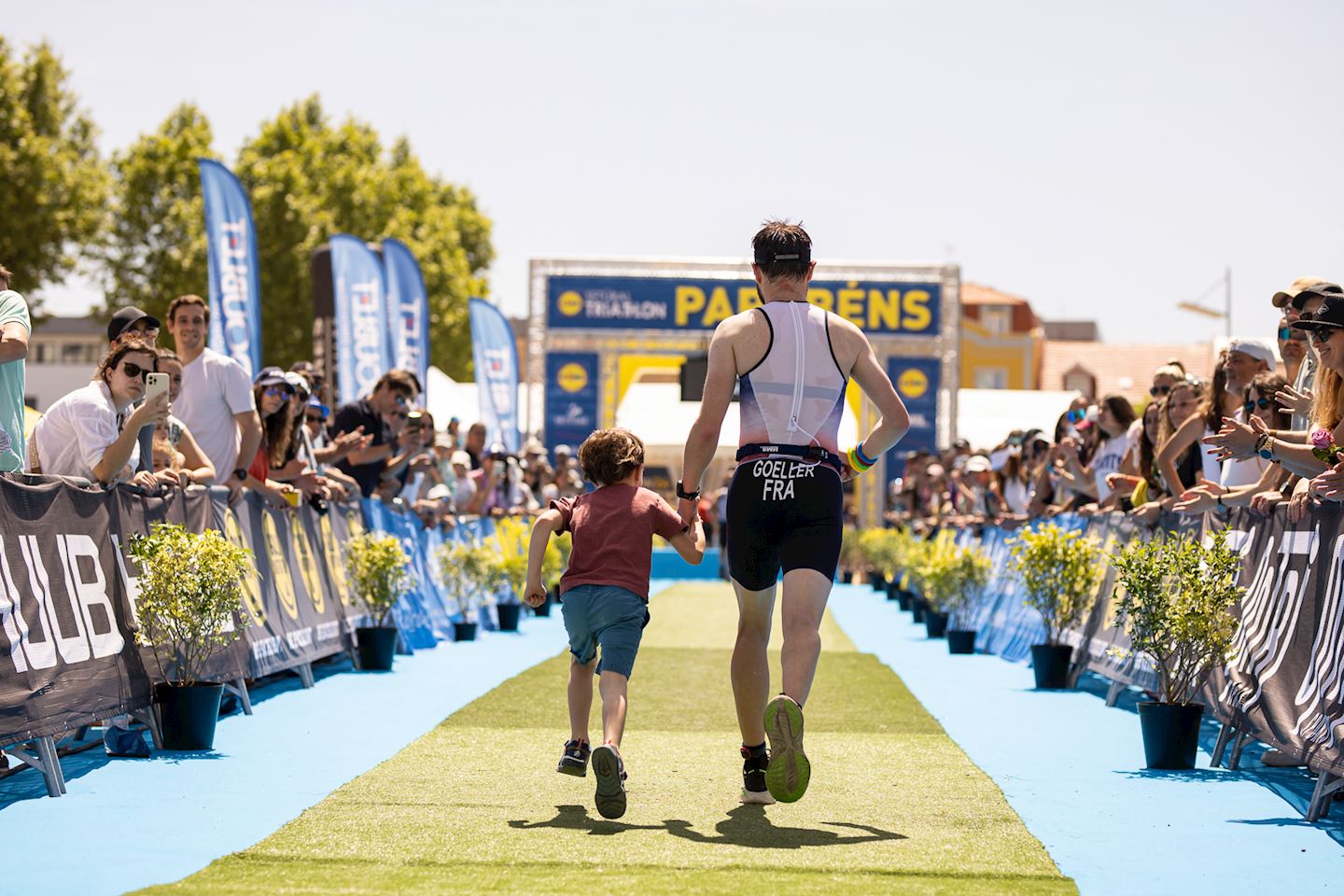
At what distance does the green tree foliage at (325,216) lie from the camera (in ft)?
169

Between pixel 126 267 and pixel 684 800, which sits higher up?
pixel 126 267

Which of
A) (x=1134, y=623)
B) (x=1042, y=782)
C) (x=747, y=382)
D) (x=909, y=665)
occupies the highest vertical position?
(x=747, y=382)

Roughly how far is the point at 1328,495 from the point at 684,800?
9.71 feet

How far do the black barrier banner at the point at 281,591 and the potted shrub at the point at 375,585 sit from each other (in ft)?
0.87

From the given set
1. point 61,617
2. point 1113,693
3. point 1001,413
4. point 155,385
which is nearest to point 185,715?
point 61,617

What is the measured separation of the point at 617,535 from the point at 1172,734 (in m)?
3.14

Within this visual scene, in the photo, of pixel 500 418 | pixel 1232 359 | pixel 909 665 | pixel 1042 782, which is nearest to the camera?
pixel 1042 782

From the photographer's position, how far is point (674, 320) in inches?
1614

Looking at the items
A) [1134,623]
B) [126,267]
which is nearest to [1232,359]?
[1134,623]

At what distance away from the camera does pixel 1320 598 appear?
7594mm

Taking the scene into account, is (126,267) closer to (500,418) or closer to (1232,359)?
(500,418)

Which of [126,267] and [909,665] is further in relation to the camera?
[126,267]

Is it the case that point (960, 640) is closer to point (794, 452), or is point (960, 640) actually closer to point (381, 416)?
point (381, 416)

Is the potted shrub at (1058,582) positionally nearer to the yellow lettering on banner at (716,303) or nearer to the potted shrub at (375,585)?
the potted shrub at (375,585)
